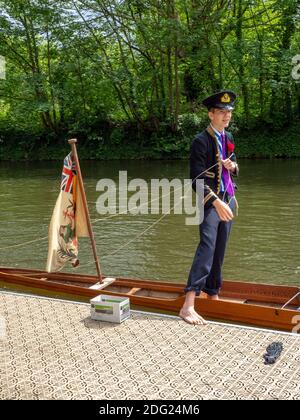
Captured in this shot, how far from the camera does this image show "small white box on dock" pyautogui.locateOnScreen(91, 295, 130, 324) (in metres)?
5.04

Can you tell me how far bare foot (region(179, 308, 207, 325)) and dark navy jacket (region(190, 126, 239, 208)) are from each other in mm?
1078

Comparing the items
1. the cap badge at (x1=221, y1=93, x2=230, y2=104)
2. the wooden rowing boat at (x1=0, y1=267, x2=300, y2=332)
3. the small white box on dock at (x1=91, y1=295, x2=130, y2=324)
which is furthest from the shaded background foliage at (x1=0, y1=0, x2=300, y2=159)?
the small white box on dock at (x1=91, y1=295, x2=130, y2=324)

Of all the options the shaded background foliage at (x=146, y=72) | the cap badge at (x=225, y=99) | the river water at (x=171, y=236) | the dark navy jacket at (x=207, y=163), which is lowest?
the river water at (x=171, y=236)

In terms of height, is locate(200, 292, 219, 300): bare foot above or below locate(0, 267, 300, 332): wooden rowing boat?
above

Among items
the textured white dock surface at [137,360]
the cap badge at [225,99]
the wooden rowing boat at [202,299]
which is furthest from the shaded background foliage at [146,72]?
the textured white dock surface at [137,360]

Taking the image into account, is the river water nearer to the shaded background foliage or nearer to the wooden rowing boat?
the wooden rowing boat

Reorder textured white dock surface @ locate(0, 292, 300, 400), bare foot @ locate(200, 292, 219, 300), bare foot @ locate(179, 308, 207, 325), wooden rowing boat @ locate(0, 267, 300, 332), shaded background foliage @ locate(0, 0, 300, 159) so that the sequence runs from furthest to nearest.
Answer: shaded background foliage @ locate(0, 0, 300, 159) < bare foot @ locate(200, 292, 219, 300) < wooden rowing boat @ locate(0, 267, 300, 332) < bare foot @ locate(179, 308, 207, 325) < textured white dock surface @ locate(0, 292, 300, 400)

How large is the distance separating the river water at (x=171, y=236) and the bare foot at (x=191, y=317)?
2.91 metres

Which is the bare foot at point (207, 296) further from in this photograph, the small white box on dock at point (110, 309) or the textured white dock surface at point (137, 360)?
the small white box on dock at point (110, 309)

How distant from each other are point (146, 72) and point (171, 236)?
59.3 ft

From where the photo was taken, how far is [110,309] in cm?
509

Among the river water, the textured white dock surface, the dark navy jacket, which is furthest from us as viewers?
the river water

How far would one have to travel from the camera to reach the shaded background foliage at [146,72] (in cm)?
2391

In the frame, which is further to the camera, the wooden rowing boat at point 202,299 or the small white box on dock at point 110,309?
the wooden rowing boat at point 202,299
